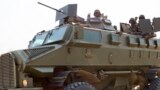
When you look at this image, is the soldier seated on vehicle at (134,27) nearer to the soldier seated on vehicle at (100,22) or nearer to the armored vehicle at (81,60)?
the armored vehicle at (81,60)

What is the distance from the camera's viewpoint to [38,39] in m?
9.97

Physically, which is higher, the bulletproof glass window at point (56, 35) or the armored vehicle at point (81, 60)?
the bulletproof glass window at point (56, 35)

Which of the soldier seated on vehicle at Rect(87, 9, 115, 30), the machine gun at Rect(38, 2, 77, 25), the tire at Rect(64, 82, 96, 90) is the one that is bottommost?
the tire at Rect(64, 82, 96, 90)

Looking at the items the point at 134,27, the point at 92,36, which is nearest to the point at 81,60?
the point at 92,36

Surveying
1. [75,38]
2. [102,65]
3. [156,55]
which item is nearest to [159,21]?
[156,55]

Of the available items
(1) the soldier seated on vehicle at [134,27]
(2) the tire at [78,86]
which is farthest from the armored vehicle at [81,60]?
(1) the soldier seated on vehicle at [134,27]

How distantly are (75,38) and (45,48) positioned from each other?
0.83 meters

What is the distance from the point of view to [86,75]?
8758mm

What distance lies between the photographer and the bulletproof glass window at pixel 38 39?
965 cm

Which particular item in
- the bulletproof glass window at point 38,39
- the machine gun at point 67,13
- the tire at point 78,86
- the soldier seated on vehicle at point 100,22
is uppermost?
the machine gun at point 67,13

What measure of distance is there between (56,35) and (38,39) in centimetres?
101

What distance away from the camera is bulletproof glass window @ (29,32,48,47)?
31.7 feet

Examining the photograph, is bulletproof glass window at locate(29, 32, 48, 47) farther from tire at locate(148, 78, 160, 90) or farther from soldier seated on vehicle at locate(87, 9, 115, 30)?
tire at locate(148, 78, 160, 90)

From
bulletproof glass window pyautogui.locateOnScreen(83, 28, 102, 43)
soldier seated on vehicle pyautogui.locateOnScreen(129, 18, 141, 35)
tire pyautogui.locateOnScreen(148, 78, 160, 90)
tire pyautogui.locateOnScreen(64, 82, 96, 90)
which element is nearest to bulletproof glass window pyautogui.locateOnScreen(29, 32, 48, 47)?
bulletproof glass window pyautogui.locateOnScreen(83, 28, 102, 43)
